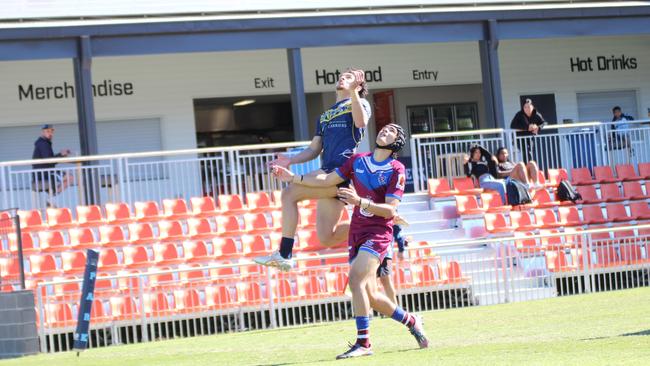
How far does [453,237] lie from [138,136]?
7.45 metres

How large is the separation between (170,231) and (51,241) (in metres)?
1.87

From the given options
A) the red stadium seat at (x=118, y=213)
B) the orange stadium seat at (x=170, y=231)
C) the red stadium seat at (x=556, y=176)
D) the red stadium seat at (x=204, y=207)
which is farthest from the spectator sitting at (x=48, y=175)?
the red stadium seat at (x=556, y=176)

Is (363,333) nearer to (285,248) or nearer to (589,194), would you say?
(285,248)

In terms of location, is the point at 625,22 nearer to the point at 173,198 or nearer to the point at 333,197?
the point at 173,198

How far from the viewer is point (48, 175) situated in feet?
68.6

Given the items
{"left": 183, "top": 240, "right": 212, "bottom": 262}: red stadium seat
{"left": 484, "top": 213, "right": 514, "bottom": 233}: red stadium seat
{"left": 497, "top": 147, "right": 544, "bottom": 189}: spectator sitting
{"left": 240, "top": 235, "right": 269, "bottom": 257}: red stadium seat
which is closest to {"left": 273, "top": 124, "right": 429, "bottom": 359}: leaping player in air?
{"left": 183, "top": 240, "right": 212, "bottom": 262}: red stadium seat

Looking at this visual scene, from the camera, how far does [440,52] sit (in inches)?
1142

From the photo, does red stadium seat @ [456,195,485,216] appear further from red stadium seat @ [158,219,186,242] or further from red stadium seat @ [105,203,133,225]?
red stadium seat @ [105,203,133,225]

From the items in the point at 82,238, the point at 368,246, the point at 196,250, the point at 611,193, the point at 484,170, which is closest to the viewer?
the point at 368,246

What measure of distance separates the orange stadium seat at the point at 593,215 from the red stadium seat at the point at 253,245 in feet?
20.5

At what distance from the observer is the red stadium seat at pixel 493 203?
2252 centimetres

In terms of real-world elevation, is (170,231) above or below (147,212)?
below

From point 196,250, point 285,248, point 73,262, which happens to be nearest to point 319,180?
point 285,248

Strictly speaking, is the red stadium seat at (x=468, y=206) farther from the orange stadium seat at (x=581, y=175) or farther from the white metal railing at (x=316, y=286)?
the orange stadium seat at (x=581, y=175)
